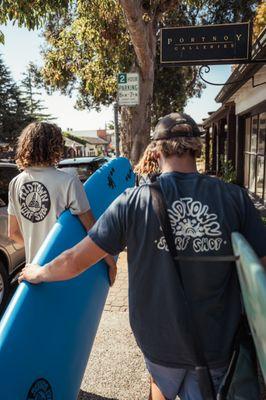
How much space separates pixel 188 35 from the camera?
14.6 feet

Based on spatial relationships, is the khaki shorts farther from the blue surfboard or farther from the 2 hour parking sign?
the 2 hour parking sign

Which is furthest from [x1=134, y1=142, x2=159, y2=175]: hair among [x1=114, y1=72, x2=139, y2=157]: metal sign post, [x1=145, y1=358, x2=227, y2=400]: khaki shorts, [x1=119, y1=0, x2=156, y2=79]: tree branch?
[x1=119, y1=0, x2=156, y2=79]: tree branch

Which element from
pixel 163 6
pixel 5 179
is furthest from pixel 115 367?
pixel 163 6

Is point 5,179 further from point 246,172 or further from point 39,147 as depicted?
point 246,172

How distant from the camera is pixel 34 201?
2.43 m

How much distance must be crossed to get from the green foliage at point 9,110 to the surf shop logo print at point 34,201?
28.6m

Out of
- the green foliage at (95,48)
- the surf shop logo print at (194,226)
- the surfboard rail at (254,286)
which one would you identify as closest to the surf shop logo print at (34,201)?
the surf shop logo print at (194,226)

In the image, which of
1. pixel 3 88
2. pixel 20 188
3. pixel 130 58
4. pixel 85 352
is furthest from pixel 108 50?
pixel 3 88

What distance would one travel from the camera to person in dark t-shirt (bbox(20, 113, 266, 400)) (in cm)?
145

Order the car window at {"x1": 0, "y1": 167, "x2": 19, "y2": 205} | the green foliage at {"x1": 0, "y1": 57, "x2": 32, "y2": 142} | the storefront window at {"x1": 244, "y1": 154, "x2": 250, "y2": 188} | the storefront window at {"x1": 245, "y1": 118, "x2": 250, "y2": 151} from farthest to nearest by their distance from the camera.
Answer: the green foliage at {"x1": 0, "y1": 57, "x2": 32, "y2": 142} < the storefront window at {"x1": 244, "y1": 154, "x2": 250, "y2": 188} < the storefront window at {"x1": 245, "y1": 118, "x2": 250, "y2": 151} < the car window at {"x1": 0, "y1": 167, "x2": 19, "y2": 205}

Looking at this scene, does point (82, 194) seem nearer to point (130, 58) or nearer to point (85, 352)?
point (85, 352)

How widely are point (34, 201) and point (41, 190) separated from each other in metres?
0.09

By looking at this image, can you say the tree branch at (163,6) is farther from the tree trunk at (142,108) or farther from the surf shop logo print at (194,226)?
the surf shop logo print at (194,226)

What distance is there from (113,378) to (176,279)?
189cm
